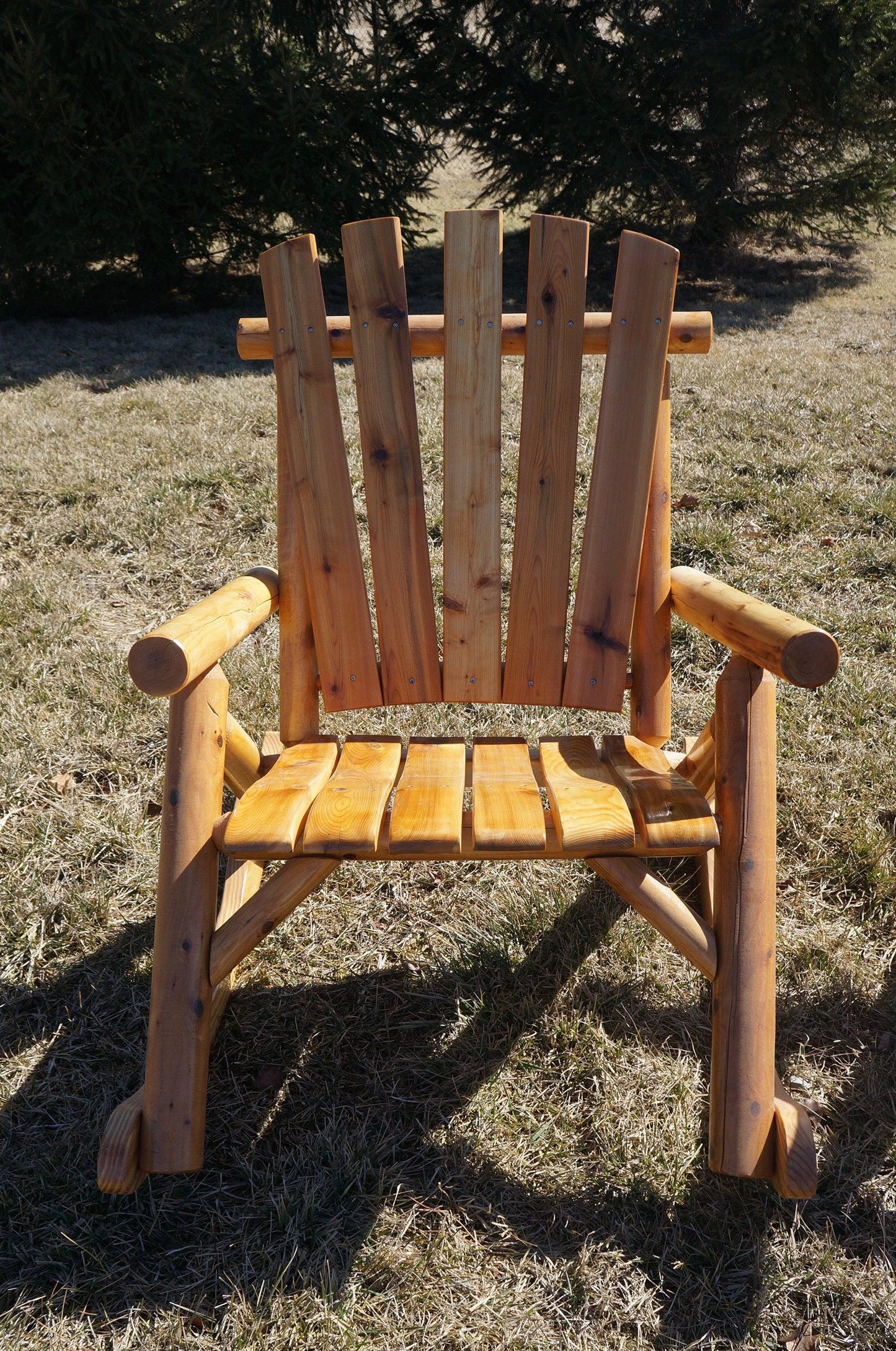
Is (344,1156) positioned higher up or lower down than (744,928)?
lower down

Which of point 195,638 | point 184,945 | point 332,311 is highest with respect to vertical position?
point 332,311

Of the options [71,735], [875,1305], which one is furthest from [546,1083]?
[71,735]

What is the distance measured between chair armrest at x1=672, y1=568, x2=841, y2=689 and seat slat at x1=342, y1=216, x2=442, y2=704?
0.55 meters

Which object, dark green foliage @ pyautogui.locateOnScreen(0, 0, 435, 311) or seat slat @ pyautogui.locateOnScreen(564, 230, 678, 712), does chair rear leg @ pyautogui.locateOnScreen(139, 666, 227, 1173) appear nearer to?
seat slat @ pyautogui.locateOnScreen(564, 230, 678, 712)

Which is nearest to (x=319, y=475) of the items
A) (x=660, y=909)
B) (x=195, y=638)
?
(x=195, y=638)

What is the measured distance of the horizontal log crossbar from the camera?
1822 mm

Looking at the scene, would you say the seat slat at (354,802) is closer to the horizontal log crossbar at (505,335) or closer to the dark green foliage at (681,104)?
the horizontal log crossbar at (505,335)

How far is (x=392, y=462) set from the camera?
1879 millimetres

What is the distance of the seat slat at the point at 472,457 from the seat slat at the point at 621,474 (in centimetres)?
19

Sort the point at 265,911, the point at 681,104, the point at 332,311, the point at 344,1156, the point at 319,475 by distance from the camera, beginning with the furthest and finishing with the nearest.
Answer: the point at 332,311 < the point at 681,104 < the point at 319,475 < the point at 344,1156 < the point at 265,911

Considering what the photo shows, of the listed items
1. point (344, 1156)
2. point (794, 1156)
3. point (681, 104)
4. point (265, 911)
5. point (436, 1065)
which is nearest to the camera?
point (794, 1156)

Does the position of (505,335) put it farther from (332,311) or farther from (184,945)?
(332,311)

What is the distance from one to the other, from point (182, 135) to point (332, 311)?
1567 millimetres

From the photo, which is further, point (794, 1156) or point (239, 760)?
point (239, 760)
